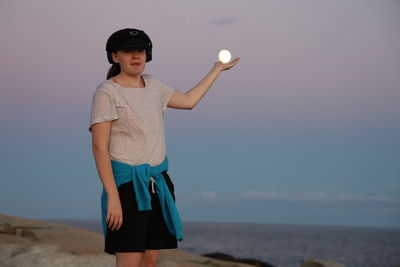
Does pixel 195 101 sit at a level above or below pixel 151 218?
above

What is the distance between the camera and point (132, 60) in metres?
3.72

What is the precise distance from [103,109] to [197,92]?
82cm

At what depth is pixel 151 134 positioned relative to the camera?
3.71 meters

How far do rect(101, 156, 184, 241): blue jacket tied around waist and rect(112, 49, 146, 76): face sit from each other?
1.80 ft

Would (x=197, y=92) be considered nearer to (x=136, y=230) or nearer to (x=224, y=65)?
(x=224, y=65)

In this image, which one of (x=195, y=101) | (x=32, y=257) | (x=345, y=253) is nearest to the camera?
(x=195, y=101)

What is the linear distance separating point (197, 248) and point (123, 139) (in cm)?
3447

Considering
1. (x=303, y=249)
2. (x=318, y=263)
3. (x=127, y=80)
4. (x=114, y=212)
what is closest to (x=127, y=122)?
(x=127, y=80)

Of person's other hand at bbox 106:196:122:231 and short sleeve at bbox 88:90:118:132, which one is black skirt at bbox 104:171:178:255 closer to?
person's other hand at bbox 106:196:122:231

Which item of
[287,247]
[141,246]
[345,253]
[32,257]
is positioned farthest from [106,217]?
[287,247]

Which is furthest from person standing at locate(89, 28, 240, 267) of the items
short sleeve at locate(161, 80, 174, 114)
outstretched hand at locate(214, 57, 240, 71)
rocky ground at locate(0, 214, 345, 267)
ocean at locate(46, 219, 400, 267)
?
ocean at locate(46, 219, 400, 267)

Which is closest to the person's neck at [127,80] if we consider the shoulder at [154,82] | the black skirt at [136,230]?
the shoulder at [154,82]

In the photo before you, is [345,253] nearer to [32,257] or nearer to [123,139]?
[32,257]

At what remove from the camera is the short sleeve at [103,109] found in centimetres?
360
